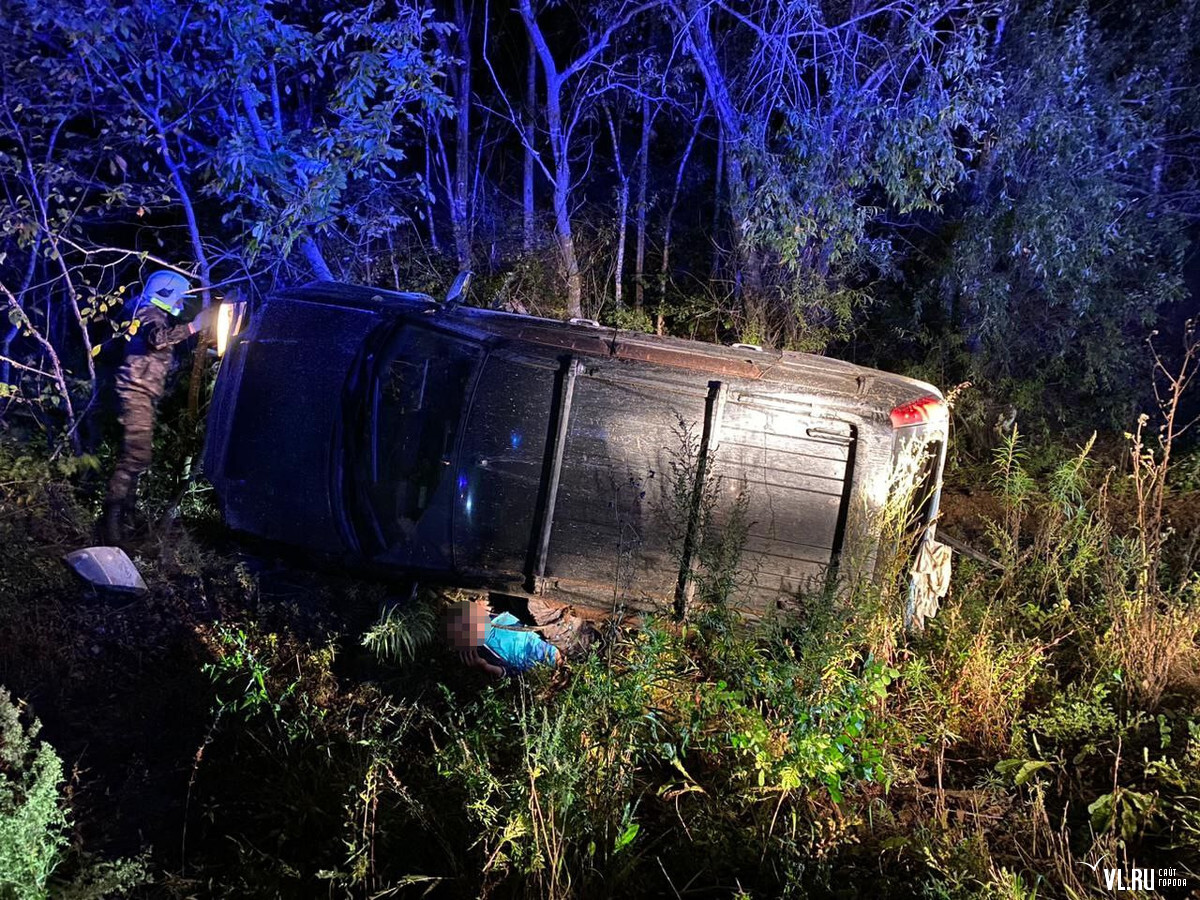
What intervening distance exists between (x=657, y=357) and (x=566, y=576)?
110 centimetres

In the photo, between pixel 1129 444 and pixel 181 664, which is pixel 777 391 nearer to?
pixel 181 664

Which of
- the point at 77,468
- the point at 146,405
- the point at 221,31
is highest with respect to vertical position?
the point at 221,31

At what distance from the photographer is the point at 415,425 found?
11.0 feet

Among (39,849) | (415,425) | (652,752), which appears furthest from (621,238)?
(39,849)

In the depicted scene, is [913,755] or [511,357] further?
[511,357]

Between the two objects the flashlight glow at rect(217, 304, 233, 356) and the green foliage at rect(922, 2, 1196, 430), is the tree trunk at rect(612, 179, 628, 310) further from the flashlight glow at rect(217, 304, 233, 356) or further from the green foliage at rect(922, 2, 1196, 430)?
the flashlight glow at rect(217, 304, 233, 356)

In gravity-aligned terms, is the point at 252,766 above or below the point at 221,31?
below

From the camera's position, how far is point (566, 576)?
3.16 metres

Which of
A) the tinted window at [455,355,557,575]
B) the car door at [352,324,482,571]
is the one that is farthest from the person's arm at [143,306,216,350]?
the tinted window at [455,355,557,575]

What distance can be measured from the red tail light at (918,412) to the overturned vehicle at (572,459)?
13mm

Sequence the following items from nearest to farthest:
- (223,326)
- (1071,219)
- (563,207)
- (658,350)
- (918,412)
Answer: (918,412), (658,350), (223,326), (1071,219), (563,207)

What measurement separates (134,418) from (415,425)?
83.8 inches

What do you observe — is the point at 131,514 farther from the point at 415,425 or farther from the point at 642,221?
the point at 642,221

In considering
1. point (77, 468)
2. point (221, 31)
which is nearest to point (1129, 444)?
point (221, 31)
